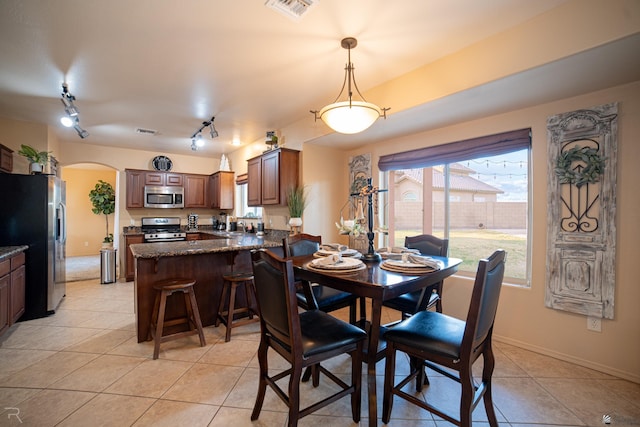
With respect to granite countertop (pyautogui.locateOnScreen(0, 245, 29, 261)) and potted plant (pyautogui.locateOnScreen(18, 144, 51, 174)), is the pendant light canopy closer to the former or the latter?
granite countertop (pyautogui.locateOnScreen(0, 245, 29, 261))

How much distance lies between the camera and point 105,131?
4.57 metres

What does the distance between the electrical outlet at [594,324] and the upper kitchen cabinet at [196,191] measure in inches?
254

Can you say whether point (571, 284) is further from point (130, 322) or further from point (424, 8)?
point (130, 322)

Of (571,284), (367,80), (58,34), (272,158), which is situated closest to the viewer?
(58,34)

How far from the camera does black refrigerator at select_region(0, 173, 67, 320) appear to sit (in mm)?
3275

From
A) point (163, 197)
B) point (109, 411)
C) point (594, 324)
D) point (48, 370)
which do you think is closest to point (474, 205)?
point (594, 324)

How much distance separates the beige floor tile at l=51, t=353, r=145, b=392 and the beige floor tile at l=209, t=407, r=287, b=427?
98 centimetres

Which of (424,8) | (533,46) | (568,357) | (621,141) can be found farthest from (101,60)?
(568,357)

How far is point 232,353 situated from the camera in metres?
2.55

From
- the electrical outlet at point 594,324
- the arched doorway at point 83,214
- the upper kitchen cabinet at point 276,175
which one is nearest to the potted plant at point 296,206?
the upper kitchen cabinet at point 276,175

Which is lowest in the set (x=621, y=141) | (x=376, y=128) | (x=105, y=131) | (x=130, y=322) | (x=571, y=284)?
(x=130, y=322)

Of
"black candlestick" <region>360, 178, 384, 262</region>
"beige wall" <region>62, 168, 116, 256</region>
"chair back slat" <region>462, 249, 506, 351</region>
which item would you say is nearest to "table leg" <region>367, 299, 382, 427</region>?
"chair back slat" <region>462, 249, 506, 351</region>

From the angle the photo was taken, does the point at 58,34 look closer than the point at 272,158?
Yes

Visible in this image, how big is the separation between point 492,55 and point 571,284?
1980 mm
